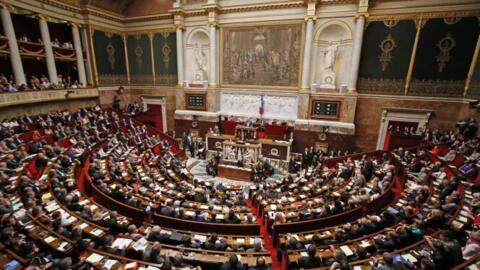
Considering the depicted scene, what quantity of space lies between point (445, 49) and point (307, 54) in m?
8.18

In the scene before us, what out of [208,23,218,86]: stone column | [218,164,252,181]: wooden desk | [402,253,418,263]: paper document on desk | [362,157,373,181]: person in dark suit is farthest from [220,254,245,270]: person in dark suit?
[208,23,218,86]: stone column

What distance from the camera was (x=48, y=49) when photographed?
15.6 metres

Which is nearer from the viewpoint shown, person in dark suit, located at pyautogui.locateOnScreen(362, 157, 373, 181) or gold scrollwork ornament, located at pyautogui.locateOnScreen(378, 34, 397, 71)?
person in dark suit, located at pyautogui.locateOnScreen(362, 157, 373, 181)

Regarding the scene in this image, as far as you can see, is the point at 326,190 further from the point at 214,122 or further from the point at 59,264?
the point at 214,122

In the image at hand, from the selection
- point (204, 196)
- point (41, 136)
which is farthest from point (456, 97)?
point (41, 136)

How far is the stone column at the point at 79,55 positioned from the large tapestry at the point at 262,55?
1125cm

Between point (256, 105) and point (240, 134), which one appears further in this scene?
point (256, 105)

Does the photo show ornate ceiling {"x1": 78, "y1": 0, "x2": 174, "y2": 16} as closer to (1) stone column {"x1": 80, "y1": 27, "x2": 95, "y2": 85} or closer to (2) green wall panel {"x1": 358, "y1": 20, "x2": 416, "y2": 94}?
(1) stone column {"x1": 80, "y1": 27, "x2": 95, "y2": 85}

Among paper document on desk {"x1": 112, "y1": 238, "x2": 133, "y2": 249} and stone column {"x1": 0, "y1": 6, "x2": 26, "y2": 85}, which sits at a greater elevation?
stone column {"x1": 0, "y1": 6, "x2": 26, "y2": 85}

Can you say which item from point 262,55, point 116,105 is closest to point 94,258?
point 262,55

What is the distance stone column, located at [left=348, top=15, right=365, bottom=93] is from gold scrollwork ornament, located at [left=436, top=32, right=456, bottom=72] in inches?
176

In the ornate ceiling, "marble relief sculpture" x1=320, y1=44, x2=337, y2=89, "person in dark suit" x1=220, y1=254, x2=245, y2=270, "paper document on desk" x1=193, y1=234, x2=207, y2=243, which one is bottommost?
"paper document on desk" x1=193, y1=234, x2=207, y2=243

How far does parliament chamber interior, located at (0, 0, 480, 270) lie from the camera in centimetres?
561

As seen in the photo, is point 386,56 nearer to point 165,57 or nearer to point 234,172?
point 234,172
